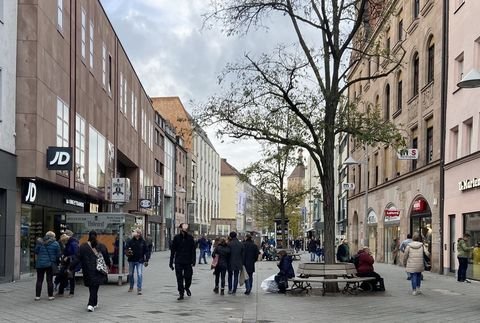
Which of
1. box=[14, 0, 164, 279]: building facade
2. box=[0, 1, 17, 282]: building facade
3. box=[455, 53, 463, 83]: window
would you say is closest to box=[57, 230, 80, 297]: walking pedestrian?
box=[0, 1, 17, 282]: building facade

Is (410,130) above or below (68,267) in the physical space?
above

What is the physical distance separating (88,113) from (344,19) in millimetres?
14546

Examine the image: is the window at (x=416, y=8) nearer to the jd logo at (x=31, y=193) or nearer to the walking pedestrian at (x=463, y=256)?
the walking pedestrian at (x=463, y=256)

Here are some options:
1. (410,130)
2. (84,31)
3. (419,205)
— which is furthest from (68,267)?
(410,130)

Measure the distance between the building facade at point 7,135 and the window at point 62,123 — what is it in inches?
138

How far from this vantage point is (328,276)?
58.1ft

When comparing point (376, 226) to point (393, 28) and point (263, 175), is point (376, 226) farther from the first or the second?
point (393, 28)

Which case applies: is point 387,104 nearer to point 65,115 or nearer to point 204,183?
point 65,115

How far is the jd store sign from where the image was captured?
70.9ft

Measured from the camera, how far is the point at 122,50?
38844 mm

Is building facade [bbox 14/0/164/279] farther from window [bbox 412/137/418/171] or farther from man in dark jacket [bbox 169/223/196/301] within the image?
window [bbox 412/137/418/171]

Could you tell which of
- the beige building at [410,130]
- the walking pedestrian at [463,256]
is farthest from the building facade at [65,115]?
the walking pedestrian at [463,256]

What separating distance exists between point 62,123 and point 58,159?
2894 millimetres

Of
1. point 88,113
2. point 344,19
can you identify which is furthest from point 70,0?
point 344,19
